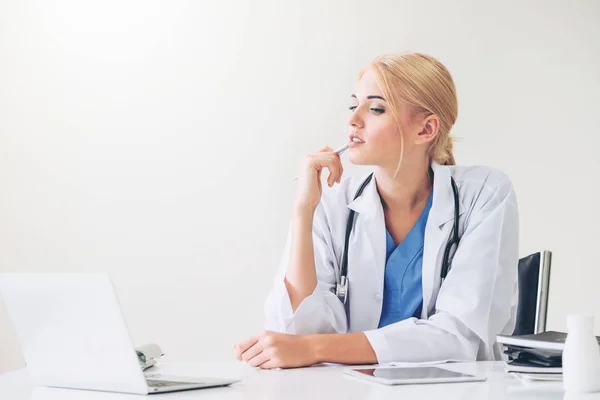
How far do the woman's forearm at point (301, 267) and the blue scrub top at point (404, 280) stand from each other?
22 centimetres

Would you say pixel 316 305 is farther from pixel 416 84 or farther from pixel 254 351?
pixel 416 84

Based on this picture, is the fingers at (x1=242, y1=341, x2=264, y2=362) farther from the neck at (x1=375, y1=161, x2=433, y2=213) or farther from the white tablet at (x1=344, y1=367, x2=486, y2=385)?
the neck at (x1=375, y1=161, x2=433, y2=213)

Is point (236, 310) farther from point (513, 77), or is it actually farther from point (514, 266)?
point (514, 266)

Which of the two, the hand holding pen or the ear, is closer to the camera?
the hand holding pen

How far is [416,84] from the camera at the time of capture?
1.92 metres

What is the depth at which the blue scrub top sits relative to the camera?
1855 millimetres

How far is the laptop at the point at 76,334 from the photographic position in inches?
39.2

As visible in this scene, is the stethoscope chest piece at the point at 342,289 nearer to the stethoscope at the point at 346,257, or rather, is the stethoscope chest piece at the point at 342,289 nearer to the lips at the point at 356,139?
the stethoscope at the point at 346,257

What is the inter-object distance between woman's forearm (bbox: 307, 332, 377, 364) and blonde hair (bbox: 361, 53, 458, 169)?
59 cm

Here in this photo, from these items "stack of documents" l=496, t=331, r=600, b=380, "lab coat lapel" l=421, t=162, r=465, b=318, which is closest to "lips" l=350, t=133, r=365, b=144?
"lab coat lapel" l=421, t=162, r=465, b=318

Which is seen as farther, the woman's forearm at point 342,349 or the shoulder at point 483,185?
the shoulder at point 483,185

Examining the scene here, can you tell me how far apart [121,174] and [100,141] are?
7.2 inches

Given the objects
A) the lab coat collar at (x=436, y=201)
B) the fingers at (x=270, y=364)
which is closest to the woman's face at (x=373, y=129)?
the lab coat collar at (x=436, y=201)

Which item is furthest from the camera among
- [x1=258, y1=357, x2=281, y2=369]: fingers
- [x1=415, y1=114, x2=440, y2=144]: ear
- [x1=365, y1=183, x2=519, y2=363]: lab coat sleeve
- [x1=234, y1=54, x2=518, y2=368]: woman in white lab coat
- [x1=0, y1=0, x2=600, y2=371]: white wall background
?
[x1=0, y1=0, x2=600, y2=371]: white wall background
